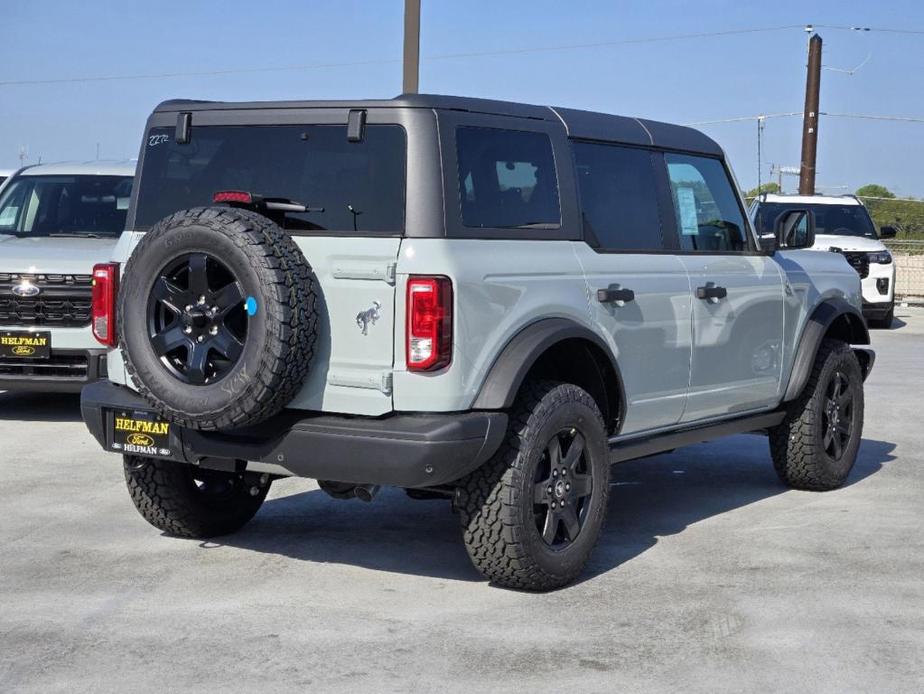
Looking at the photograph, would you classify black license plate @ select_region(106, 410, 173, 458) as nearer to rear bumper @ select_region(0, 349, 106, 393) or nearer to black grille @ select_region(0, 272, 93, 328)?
rear bumper @ select_region(0, 349, 106, 393)

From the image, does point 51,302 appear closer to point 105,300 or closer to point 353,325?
point 105,300

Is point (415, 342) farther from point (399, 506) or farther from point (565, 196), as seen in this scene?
point (399, 506)

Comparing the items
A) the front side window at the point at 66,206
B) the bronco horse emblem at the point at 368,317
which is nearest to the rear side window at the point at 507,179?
the bronco horse emblem at the point at 368,317

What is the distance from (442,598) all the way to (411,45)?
31.6 ft

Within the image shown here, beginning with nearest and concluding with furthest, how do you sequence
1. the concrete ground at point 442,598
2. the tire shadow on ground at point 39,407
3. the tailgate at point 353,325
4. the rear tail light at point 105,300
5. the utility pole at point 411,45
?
the concrete ground at point 442,598
the tailgate at point 353,325
the rear tail light at point 105,300
the tire shadow on ground at point 39,407
the utility pole at point 411,45

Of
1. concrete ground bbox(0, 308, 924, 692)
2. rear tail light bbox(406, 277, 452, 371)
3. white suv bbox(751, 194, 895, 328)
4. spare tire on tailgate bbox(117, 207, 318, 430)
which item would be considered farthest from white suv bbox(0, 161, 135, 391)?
white suv bbox(751, 194, 895, 328)

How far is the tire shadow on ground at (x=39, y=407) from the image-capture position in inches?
434

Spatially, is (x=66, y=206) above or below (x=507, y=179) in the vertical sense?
below

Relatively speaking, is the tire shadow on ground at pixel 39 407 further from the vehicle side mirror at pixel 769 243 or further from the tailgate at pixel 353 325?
the tailgate at pixel 353 325

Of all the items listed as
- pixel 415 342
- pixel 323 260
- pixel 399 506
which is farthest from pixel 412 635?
pixel 399 506

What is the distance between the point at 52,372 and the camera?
1054cm

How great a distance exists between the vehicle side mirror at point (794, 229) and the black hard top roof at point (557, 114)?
0.52m

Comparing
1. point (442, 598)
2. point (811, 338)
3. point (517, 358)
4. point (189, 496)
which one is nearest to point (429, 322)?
point (517, 358)

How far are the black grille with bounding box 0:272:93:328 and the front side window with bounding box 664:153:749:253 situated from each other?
4.89 metres
